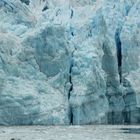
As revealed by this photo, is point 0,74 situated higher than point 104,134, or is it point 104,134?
point 0,74

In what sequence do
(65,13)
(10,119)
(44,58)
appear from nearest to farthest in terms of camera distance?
(10,119), (44,58), (65,13)

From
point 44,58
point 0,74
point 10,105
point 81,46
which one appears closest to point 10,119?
point 10,105

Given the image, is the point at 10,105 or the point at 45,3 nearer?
the point at 10,105

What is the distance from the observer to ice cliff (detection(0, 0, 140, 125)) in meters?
18.4

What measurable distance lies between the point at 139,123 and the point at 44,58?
4.67m

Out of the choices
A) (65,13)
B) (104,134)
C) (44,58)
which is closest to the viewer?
(104,134)

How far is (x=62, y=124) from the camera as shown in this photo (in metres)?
18.4

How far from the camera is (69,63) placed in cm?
1973

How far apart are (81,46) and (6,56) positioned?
314 cm

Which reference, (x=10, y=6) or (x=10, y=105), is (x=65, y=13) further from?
(x=10, y=105)

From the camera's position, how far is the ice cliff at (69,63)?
18391mm

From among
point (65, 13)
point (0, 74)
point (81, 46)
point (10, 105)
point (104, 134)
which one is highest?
point (65, 13)

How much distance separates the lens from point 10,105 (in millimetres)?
17938

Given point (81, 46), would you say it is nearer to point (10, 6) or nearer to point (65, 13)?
point (65, 13)
